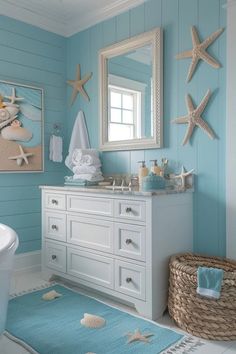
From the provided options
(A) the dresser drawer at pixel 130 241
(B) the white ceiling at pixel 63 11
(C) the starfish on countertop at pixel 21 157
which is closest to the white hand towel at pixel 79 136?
(C) the starfish on countertop at pixel 21 157

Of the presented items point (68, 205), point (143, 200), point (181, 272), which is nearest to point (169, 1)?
point (143, 200)

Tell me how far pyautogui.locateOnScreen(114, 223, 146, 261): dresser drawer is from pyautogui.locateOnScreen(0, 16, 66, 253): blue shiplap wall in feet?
4.24

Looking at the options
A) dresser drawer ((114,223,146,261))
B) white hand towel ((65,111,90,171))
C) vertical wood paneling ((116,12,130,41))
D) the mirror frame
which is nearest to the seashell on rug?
dresser drawer ((114,223,146,261))

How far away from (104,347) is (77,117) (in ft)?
7.40

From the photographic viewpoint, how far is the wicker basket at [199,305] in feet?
6.37

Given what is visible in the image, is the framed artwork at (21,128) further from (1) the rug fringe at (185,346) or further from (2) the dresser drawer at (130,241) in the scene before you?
(1) the rug fringe at (185,346)

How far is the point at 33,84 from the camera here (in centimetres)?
336

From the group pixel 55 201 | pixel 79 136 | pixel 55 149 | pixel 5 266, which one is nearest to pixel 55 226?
pixel 55 201

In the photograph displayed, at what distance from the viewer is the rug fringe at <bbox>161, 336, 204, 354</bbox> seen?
1841 millimetres

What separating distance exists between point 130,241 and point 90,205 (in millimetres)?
477

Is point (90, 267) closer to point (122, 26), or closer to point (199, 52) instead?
point (199, 52)

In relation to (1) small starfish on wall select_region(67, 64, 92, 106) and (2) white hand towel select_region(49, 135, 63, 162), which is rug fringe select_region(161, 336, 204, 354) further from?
(1) small starfish on wall select_region(67, 64, 92, 106)

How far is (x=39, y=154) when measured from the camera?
337 centimetres

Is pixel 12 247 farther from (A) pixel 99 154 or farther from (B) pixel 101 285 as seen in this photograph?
(A) pixel 99 154
